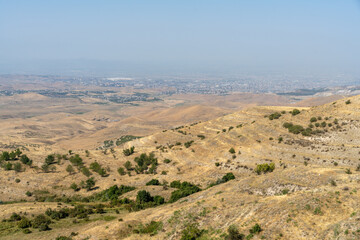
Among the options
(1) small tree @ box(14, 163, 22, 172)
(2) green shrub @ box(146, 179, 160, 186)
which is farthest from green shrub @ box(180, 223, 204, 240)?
(1) small tree @ box(14, 163, 22, 172)

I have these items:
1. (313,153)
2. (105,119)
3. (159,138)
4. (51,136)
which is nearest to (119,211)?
(313,153)

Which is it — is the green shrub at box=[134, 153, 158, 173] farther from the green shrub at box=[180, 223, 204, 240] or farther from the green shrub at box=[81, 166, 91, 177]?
the green shrub at box=[180, 223, 204, 240]

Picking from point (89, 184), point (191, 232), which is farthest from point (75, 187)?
point (191, 232)

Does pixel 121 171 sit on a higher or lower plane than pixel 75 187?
higher

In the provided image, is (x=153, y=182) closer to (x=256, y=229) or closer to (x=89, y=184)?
(x=89, y=184)

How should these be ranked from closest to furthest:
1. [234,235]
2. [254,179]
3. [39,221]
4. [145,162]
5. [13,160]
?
1. [234,235]
2. [39,221]
3. [254,179]
4. [145,162]
5. [13,160]

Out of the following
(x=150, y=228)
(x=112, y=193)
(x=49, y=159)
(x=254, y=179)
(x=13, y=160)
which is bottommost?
(x=13, y=160)

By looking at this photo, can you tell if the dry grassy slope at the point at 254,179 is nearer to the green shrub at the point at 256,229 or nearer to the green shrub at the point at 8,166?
the green shrub at the point at 256,229

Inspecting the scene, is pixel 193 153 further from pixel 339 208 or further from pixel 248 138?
pixel 339 208
